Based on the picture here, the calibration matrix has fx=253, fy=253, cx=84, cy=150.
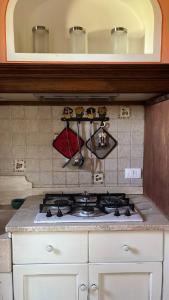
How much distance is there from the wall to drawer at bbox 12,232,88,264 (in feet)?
1.64

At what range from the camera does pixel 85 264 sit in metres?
1.27

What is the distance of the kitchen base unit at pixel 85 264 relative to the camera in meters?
1.26

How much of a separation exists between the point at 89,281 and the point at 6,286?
0.42 meters

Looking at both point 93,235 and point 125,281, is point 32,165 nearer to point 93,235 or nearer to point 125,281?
point 93,235

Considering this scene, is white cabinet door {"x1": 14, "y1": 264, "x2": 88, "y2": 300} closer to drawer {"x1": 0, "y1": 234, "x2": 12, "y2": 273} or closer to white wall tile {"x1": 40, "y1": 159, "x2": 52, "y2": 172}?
drawer {"x1": 0, "y1": 234, "x2": 12, "y2": 273}

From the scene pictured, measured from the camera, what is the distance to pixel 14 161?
1763 millimetres

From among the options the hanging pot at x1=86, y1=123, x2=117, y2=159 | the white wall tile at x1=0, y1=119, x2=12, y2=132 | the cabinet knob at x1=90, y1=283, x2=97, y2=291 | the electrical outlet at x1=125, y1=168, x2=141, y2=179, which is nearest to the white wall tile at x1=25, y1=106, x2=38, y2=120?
the white wall tile at x1=0, y1=119, x2=12, y2=132

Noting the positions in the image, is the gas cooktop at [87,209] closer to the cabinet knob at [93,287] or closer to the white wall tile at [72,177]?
the white wall tile at [72,177]

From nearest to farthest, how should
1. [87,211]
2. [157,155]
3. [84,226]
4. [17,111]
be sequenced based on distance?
[84,226]
[87,211]
[157,155]
[17,111]

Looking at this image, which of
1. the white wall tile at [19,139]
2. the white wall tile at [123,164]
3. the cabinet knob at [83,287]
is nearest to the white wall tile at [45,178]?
the white wall tile at [19,139]

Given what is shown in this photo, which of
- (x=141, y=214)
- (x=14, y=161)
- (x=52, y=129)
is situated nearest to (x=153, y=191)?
(x=141, y=214)

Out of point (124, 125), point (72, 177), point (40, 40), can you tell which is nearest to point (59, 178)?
point (72, 177)

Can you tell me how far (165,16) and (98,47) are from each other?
43 centimetres

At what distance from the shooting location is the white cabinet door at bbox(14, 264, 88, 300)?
1.27 m
